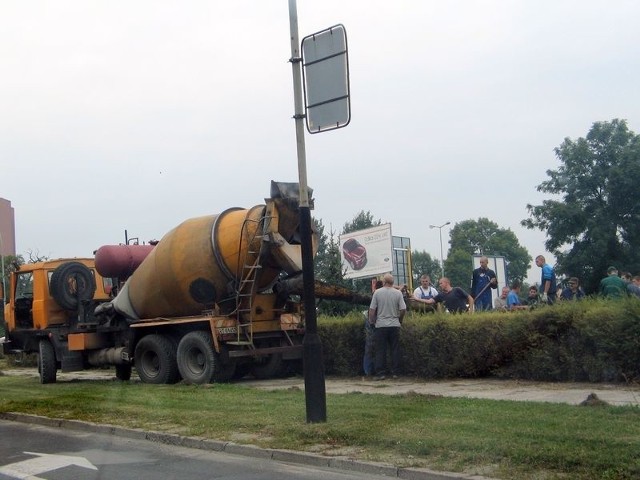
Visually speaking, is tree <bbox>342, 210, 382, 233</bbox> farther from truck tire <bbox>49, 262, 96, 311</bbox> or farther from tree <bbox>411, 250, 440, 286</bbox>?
tree <bbox>411, 250, 440, 286</bbox>

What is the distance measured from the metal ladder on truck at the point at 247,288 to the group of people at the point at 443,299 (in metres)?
2.19

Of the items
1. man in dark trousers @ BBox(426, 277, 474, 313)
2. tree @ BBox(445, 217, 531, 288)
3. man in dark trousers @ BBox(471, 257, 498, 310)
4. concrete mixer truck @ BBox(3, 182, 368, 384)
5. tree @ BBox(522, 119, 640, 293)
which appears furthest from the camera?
tree @ BBox(445, 217, 531, 288)

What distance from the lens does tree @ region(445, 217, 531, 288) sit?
73.1 metres

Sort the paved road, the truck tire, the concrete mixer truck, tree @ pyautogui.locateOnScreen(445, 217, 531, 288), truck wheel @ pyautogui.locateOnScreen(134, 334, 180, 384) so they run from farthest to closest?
1. tree @ pyautogui.locateOnScreen(445, 217, 531, 288)
2. the truck tire
3. truck wheel @ pyautogui.locateOnScreen(134, 334, 180, 384)
4. the concrete mixer truck
5. the paved road

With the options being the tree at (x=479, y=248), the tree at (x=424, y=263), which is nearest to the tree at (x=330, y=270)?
the tree at (x=479, y=248)

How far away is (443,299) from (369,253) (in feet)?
36.6

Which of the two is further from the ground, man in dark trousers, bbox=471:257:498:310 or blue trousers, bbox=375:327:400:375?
man in dark trousers, bbox=471:257:498:310

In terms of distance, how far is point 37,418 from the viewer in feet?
43.4

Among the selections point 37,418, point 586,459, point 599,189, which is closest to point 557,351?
point 586,459

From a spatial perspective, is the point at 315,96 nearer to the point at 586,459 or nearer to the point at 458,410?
the point at 458,410

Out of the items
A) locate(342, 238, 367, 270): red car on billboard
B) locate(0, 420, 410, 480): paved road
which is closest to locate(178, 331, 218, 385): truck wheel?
locate(0, 420, 410, 480): paved road

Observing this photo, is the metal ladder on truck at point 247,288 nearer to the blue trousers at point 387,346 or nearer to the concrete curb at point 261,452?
the blue trousers at point 387,346

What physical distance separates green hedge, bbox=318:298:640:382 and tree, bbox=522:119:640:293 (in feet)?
120

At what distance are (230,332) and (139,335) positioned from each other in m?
2.86
